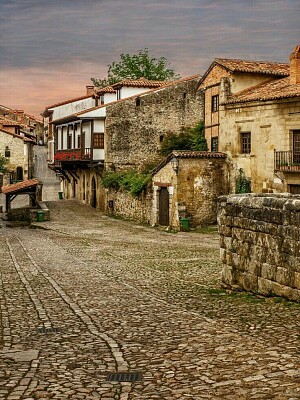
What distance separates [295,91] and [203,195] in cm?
737

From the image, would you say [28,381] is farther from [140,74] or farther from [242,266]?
[140,74]

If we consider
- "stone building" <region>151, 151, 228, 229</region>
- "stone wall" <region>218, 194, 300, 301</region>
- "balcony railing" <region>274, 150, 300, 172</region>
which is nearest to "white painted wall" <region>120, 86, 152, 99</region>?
"stone building" <region>151, 151, 228, 229</region>

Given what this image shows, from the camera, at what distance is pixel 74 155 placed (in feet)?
143

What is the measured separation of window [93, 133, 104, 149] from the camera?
41281mm

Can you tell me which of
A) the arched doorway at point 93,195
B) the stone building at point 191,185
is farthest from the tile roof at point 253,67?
the arched doorway at point 93,195

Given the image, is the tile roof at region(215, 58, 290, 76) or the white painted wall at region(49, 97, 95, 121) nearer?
the tile roof at region(215, 58, 290, 76)

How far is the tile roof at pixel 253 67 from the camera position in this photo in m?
32.5

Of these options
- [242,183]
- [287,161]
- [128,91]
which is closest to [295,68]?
[287,161]

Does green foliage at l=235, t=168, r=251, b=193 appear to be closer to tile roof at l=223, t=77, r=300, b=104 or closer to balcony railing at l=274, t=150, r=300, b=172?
balcony railing at l=274, t=150, r=300, b=172

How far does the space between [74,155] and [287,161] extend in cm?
1959

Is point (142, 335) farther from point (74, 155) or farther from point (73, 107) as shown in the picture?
point (73, 107)

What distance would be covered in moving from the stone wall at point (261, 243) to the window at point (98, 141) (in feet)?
95.1

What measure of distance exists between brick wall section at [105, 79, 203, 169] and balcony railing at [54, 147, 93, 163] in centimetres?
154

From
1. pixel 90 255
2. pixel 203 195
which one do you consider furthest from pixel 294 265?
Result: pixel 203 195
